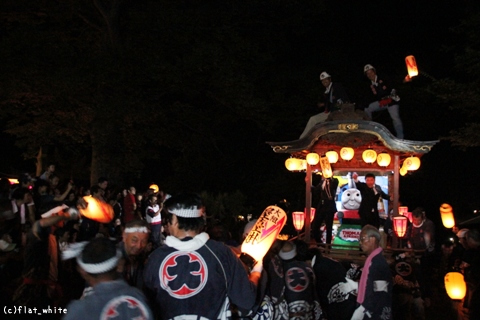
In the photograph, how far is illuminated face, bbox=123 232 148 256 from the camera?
487 centimetres

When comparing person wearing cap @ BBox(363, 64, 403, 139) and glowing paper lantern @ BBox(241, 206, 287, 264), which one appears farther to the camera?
person wearing cap @ BBox(363, 64, 403, 139)

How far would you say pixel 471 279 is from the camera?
6.29 metres

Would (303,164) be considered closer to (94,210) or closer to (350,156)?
(350,156)

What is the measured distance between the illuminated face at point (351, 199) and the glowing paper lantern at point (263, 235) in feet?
28.8

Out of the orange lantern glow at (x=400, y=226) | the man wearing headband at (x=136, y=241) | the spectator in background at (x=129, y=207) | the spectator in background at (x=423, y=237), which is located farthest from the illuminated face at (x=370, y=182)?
the man wearing headband at (x=136, y=241)

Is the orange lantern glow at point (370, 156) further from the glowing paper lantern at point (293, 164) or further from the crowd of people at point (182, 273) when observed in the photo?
the crowd of people at point (182, 273)

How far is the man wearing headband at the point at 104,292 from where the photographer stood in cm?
278

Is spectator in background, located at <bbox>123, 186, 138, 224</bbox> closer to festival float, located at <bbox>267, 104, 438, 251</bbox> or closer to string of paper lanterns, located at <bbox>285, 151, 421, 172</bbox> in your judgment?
festival float, located at <bbox>267, 104, 438, 251</bbox>

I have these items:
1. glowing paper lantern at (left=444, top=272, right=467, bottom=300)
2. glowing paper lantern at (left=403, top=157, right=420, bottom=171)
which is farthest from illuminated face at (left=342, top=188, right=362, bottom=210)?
glowing paper lantern at (left=444, top=272, right=467, bottom=300)

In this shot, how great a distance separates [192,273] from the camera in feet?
11.9

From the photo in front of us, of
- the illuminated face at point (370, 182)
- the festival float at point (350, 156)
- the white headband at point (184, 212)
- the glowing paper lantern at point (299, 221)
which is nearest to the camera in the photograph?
the white headband at point (184, 212)

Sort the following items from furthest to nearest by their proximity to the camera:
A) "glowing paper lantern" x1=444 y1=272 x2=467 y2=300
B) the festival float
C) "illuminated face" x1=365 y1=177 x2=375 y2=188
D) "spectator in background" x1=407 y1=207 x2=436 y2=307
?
"illuminated face" x1=365 y1=177 x2=375 y2=188 → the festival float → "spectator in background" x1=407 y1=207 x2=436 y2=307 → "glowing paper lantern" x1=444 y1=272 x2=467 y2=300

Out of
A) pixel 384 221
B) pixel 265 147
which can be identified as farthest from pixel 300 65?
pixel 384 221

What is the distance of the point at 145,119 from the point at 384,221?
7.24m
